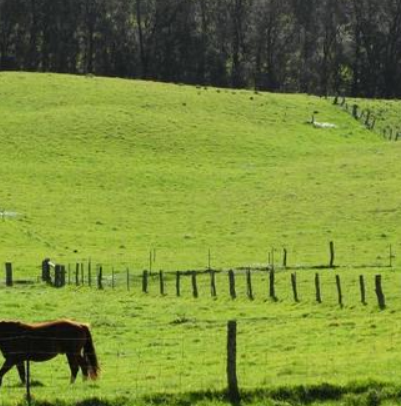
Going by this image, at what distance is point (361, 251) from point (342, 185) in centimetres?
1908

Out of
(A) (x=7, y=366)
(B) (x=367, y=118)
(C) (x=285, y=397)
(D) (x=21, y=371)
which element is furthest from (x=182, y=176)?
(C) (x=285, y=397)

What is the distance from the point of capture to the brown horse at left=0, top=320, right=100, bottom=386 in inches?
819

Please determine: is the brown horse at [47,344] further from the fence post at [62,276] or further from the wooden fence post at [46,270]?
the wooden fence post at [46,270]

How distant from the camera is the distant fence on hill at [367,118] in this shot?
98.7 meters

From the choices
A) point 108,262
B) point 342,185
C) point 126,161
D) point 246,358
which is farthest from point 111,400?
point 126,161

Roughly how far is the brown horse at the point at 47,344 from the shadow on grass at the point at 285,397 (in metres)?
2.78

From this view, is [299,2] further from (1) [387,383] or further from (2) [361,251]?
(1) [387,383]

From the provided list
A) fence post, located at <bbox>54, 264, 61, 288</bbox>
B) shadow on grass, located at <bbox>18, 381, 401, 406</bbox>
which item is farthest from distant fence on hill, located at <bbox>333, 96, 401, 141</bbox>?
shadow on grass, located at <bbox>18, 381, 401, 406</bbox>

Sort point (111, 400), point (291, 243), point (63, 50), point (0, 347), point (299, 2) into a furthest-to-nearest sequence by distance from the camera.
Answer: point (299, 2) → point (63, 50) → point (291, 243) → point (0, 347) → point (111, 400)

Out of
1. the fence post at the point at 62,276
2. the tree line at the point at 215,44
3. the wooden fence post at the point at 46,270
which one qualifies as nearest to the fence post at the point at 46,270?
the wooden fence post at the point at 46,270

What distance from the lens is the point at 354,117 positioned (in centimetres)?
10344

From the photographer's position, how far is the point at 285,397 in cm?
1834

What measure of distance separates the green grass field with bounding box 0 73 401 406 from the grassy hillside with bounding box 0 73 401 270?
7.4 inches

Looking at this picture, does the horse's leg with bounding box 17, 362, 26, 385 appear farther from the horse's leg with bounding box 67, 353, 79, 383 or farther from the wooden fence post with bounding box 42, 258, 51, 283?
the wooden fence post with bounding box 42, 258, 51, 283
